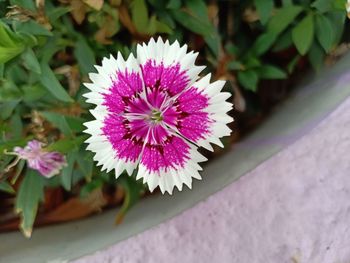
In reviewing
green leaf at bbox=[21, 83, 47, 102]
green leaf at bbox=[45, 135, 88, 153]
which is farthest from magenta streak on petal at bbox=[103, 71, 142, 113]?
green leaf at bbox=[21, 83, 47, 102]

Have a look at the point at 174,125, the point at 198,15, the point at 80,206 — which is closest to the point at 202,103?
the point at 174,125

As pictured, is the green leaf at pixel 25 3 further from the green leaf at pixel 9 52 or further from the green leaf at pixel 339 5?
the green leaf at pixel 339 5

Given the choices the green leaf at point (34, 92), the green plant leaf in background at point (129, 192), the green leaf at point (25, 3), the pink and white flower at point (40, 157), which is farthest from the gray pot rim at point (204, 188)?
the green leaf at point (25, 3)

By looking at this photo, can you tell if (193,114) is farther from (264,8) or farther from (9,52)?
(264,8)

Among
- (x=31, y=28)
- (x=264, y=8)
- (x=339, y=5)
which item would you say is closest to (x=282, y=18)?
(x=264, y=8)

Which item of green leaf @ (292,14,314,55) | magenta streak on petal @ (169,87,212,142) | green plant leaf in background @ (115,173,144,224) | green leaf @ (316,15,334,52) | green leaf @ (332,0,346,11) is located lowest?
green plant leaf in background @ (115,173,144,224)

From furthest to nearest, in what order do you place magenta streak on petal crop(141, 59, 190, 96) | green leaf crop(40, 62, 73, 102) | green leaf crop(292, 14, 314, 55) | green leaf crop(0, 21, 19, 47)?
green leaf crop(292, 14, 314, 55), green leaf crop(40, 62, 73, 102), green leaf crop(0, 21, 19, 47), magenta streak on petal crop(141, 59, 190, 96)

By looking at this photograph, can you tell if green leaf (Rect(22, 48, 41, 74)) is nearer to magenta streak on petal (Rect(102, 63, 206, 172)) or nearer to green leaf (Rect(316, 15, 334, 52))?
magenta streak on petal (Rect(102, 63, 206, 172))
